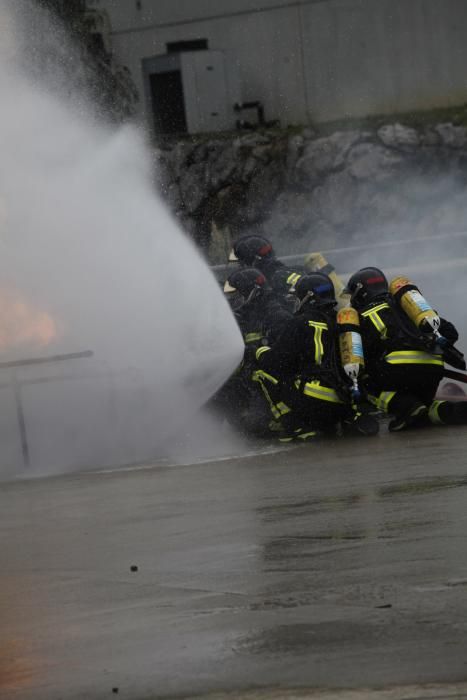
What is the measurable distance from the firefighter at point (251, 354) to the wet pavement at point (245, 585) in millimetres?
2290

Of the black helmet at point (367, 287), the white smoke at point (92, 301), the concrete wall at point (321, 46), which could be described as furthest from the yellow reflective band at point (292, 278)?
the concrete wall at point (321, 46)

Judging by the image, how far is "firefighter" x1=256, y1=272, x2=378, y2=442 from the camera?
1141 cm

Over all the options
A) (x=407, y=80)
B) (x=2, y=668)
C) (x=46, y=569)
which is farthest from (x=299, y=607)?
(x=407, y=80)

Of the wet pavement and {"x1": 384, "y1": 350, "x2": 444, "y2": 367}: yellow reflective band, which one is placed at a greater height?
the wet pavement

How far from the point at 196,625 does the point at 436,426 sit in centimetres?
625

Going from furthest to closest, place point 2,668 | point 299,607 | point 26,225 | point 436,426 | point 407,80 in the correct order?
point 407,80, point 26,225, point 436,426, point 299,607, point 2,668

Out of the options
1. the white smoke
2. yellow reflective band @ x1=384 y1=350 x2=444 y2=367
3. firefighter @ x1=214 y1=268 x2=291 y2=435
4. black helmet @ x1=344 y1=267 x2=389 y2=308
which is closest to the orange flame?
the white smoke

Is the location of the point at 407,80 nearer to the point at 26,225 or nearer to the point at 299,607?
the point at 26,225

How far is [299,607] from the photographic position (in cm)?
569

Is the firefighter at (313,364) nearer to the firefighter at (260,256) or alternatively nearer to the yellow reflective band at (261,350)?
the yellow reflective band at (261,350)

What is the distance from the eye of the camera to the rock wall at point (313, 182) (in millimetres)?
A: 33156

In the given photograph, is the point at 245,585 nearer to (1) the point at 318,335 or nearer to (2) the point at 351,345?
(2) the point at 351,345

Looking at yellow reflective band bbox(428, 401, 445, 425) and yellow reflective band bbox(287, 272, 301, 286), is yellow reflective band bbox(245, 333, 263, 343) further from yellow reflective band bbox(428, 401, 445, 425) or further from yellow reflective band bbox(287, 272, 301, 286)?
yellow reflective band bbox(428, 401, 445, 425)

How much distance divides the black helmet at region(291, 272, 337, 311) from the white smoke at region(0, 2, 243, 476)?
2.72 ft
